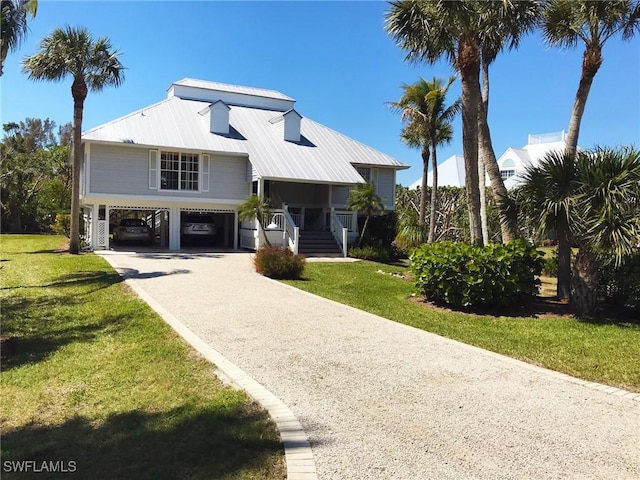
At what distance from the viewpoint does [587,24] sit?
13.5 metres

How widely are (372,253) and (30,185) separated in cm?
2935

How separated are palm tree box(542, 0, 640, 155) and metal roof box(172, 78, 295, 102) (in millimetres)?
19688

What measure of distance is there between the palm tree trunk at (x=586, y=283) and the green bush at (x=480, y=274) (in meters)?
0.96

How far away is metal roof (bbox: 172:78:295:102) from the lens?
1158 inches

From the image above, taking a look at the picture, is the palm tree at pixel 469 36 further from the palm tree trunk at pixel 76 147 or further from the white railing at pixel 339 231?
the palm tree trunk at pixel 76 147

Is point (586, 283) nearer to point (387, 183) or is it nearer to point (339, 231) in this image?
point (339, 231)

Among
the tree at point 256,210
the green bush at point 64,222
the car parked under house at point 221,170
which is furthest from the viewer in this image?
the green bush at point 64,222

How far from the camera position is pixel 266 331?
8.83m

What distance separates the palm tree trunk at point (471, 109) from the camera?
12883mm

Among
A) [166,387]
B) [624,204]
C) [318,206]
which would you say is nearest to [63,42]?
[318,206]

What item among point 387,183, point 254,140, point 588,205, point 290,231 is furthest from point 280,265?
point 387,183

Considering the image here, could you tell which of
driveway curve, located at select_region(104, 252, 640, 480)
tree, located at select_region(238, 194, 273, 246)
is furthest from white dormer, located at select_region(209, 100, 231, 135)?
driveway curve, located at select_region(104, 252, 640, 480)

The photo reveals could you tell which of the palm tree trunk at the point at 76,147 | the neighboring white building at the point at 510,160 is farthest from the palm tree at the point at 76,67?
the neighboring white building at the point at 510,160

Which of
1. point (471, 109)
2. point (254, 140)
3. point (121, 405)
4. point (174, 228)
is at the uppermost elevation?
point (254, 140)
